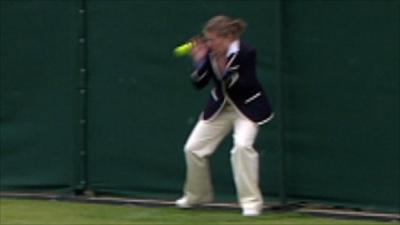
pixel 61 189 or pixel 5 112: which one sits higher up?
pixel 5 112

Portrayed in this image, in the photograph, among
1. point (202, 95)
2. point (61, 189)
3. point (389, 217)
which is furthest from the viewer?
point (61, 189)

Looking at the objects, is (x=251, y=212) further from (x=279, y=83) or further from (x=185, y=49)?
(x=185, y=49)

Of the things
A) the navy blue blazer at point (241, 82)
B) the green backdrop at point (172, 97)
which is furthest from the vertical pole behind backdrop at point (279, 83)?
the navy blue blazer at point (241, 82)

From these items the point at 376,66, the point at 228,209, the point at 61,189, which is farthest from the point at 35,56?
the point at 376,66

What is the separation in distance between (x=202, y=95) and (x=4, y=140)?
2070 mm

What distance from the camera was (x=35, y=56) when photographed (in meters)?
9.46

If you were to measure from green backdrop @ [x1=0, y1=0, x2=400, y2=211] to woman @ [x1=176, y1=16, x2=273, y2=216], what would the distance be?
0.49m

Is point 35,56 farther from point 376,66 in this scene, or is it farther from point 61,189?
point 376,66

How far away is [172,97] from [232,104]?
3.19ft

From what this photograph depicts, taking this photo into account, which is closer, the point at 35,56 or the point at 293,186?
the point at 293,186

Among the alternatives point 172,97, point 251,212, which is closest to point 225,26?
point 172,97

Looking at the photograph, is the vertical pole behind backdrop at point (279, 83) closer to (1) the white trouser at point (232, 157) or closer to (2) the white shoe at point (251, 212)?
(1) the white trouser at point (232, 157)

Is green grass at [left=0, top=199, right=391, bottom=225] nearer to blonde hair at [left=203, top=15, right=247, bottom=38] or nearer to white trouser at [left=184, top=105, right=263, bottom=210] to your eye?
white trouser at [left=184, top=105, right=263, bottom=210]

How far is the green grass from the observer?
7715mm
